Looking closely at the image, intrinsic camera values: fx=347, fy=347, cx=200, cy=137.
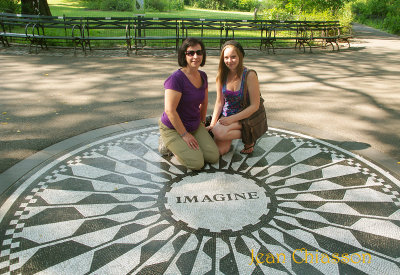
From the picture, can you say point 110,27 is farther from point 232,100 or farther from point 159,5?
point 159,5

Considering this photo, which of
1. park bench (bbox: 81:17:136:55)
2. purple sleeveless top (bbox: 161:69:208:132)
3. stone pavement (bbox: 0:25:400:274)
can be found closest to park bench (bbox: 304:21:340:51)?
park bench (bbox: 81:17:136:55)

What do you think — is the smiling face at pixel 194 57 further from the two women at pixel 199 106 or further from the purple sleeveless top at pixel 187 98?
the purple sleeveless top at pixel 187 98

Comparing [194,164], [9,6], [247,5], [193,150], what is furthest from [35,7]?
[247,5]

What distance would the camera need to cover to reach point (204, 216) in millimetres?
3271

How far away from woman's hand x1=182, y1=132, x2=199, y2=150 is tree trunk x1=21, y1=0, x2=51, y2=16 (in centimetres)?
1255

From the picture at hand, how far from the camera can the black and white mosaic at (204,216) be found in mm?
2711

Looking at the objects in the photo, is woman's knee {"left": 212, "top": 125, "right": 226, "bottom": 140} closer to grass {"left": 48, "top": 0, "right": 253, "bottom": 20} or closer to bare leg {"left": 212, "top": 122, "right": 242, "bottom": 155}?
bare leg {"left": 212, "top": 122, "right": 242, "bottom": 155}

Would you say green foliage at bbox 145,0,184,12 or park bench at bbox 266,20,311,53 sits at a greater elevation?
green foliage at bbox 145,0,184,12

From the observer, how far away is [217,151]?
4.44 meters

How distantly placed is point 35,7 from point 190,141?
1347 centimetres

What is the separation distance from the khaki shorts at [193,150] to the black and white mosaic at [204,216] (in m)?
0.13

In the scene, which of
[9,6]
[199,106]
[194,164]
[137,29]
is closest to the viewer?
[194,164]

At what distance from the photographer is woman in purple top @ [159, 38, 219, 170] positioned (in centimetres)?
410

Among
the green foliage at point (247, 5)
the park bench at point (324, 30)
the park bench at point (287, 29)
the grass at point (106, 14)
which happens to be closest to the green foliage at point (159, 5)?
the grass at point (106, 14)
